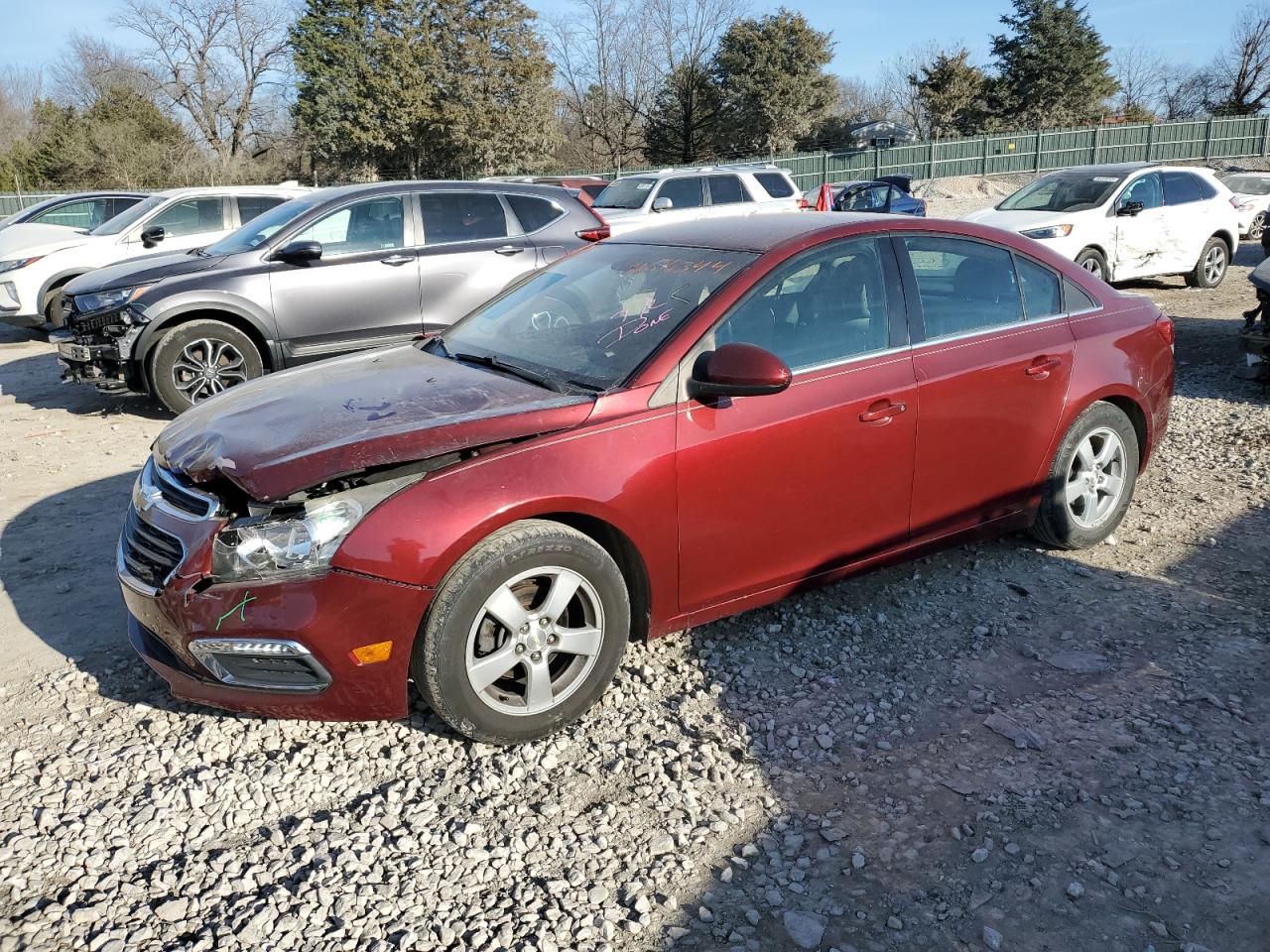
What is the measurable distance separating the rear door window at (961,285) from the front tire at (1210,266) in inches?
420

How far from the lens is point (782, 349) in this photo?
374 centimetres

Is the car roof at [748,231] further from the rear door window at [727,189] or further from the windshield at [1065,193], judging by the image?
the rear door window at [727,189]

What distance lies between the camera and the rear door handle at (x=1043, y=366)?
14.3ft

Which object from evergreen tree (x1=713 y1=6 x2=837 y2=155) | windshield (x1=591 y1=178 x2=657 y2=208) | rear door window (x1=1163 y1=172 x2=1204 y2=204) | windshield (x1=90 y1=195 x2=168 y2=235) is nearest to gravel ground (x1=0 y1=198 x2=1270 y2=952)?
windshield (x1=90 y1=195 x2=168 y2=235)

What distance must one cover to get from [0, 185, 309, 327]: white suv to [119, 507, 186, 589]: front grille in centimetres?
879

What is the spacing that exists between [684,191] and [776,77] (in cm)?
3283

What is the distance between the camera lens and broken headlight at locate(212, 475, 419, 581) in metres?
2.97

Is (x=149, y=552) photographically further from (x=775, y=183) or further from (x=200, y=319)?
(x=775, y=183)

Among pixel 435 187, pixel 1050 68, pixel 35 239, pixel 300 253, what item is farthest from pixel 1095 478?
pixel 1050 68

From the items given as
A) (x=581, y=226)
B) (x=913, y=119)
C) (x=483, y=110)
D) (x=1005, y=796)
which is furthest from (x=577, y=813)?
(x=913, y=119)

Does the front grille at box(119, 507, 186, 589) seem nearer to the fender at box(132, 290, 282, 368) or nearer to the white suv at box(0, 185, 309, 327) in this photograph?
the fender at box(132, 290, 282, 368)

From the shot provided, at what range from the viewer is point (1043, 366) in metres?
4.39

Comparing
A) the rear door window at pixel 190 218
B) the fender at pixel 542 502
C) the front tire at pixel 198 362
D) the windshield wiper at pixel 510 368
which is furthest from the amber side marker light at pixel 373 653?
the rear door window at pixel 190 218

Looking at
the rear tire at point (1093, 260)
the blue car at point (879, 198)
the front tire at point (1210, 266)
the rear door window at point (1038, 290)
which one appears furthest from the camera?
the blue car at point (879, 198)
